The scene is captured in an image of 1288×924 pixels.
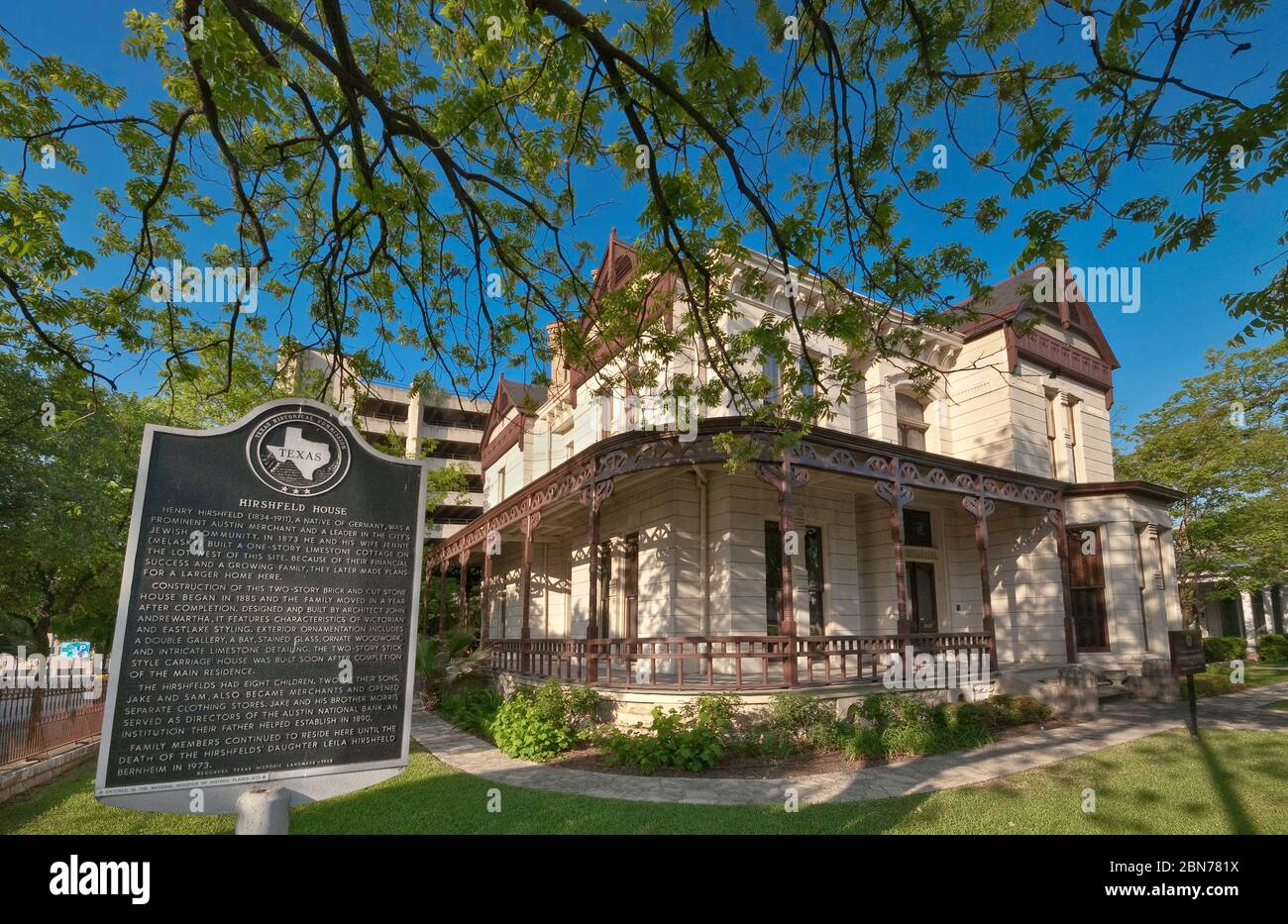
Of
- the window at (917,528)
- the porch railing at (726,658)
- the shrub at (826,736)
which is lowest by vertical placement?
the shrub at (826,736)

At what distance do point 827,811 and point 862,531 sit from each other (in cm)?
1057

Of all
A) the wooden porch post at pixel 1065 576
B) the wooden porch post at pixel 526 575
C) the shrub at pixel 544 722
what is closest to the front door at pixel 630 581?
the wooden porch post at pixel 526 575

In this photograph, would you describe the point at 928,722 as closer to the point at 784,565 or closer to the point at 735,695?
the point at 735,695

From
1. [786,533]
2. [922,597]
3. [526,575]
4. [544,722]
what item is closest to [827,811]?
[786,533]

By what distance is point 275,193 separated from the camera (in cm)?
779

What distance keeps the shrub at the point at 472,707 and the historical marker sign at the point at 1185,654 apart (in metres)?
11.8

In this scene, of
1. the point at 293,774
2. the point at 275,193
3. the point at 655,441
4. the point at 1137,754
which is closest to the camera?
the point at 293,774

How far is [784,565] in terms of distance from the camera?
34.2 feet

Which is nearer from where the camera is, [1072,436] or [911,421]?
[911,421]

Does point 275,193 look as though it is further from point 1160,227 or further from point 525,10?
point 1160,227

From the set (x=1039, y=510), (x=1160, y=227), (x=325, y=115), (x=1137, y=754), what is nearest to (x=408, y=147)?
(x=325, y=115)

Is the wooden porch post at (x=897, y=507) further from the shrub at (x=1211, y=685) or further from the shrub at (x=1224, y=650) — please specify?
the shrub at (x=1224, y=650)

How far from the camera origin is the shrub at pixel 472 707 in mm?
12737
